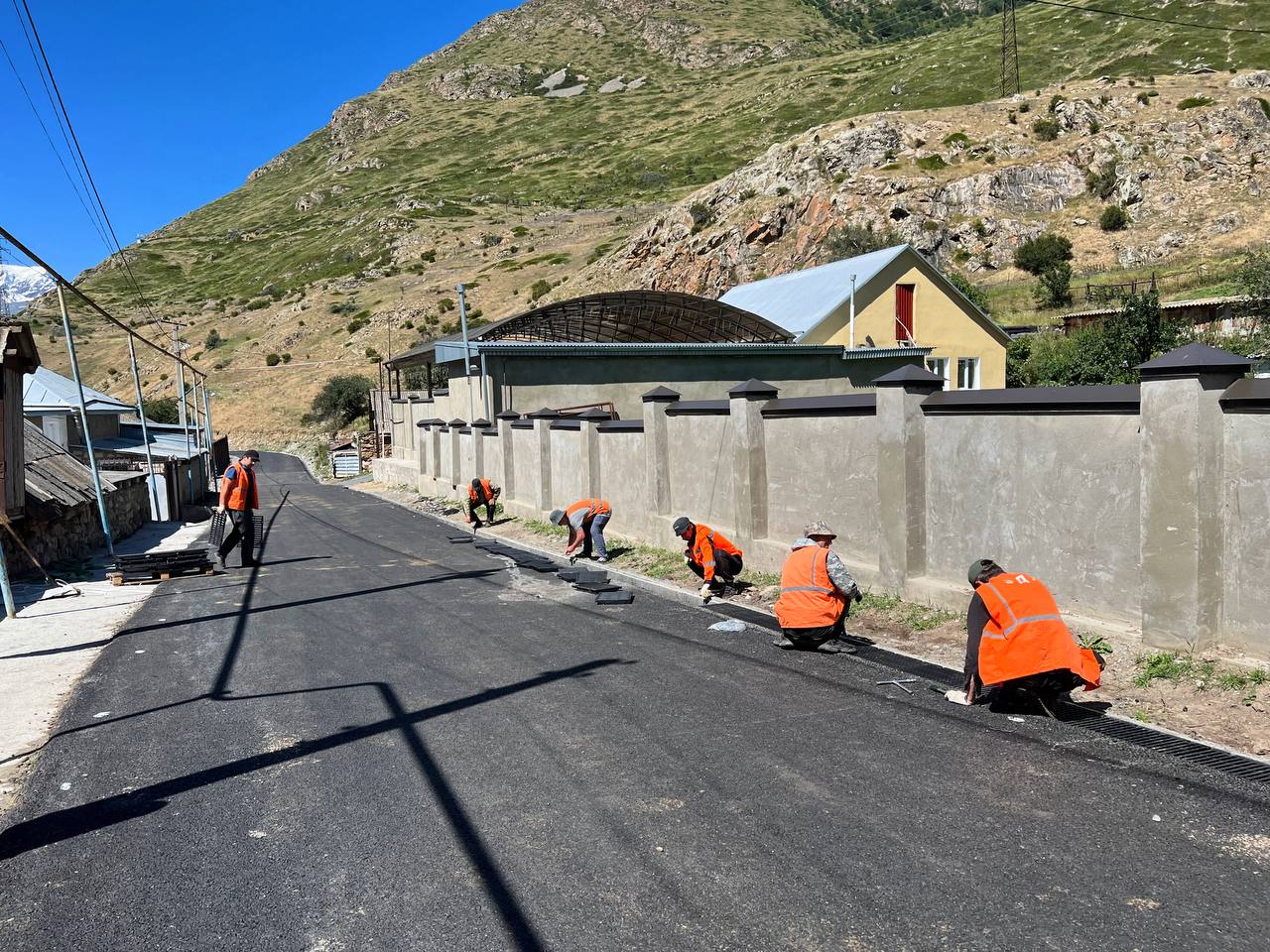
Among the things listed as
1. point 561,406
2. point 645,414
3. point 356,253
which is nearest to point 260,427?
point 356,253

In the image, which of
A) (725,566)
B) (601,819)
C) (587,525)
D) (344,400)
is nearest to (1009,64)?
(344,400)

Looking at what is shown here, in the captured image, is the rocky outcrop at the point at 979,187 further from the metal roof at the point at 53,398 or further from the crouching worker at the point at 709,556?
the crouching worker at the point at 709,556

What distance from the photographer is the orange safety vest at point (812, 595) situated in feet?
27.7

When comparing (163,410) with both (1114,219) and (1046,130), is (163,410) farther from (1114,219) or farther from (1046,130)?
(1114,219)

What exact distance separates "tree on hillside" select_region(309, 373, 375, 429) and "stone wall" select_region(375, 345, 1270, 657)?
62863 millimetres

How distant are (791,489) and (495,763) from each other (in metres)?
7.00

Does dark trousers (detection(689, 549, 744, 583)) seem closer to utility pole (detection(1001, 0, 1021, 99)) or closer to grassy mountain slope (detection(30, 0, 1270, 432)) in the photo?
grassy mountain slope (detection(30, 0, 1270, 432))

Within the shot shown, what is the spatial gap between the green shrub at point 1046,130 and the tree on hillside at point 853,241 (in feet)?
50.9

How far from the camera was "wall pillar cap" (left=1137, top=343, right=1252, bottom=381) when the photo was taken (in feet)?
21.3

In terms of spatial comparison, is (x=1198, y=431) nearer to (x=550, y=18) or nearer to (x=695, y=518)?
(x=695, y=518)

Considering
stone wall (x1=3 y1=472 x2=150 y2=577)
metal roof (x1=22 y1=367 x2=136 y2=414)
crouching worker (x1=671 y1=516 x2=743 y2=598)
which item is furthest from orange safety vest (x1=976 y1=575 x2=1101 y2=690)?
metal roof (x1=22 y1=367 x2=136 y2=414)

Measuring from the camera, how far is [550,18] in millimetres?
188500

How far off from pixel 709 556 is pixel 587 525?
4.17 meters

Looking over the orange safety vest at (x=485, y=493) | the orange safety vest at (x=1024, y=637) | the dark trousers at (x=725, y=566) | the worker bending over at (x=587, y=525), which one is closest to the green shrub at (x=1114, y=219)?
the orange safety vest at (x=485, y=493)
